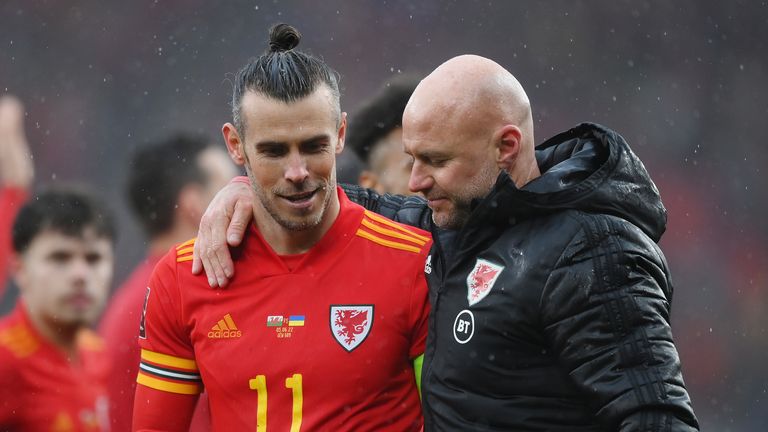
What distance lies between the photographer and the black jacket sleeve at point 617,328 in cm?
227

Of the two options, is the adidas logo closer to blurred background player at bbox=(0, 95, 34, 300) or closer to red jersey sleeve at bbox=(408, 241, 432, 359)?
red jersey sleeve at bbox=(408, 241, 432, 359)

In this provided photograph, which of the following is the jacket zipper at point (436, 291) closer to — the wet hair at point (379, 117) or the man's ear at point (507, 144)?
the man's ear at point (507, 144)

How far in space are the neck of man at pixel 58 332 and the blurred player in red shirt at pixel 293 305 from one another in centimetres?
220

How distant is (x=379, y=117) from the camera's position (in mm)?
5359

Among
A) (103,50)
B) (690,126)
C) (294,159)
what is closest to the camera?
(294,159)

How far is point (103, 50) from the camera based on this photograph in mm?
10766

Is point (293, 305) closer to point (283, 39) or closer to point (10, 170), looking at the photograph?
point (283, 39)

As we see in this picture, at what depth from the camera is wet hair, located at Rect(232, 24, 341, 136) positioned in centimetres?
302

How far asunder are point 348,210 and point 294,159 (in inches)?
13.4

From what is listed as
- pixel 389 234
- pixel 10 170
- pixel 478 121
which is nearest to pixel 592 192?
pixel 478 121

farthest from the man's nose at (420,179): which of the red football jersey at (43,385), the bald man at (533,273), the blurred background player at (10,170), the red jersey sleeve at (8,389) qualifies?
the blurred background player at (10,170)

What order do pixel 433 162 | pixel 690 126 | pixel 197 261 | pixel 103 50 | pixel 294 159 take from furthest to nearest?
pixel 103 50, pixel 690 126, pixel 197 261, pixel 294 159, pixel 433 162

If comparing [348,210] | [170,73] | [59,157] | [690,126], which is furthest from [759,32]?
[348,210]

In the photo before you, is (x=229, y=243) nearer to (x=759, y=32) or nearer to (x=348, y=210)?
(x=348, y=210)
